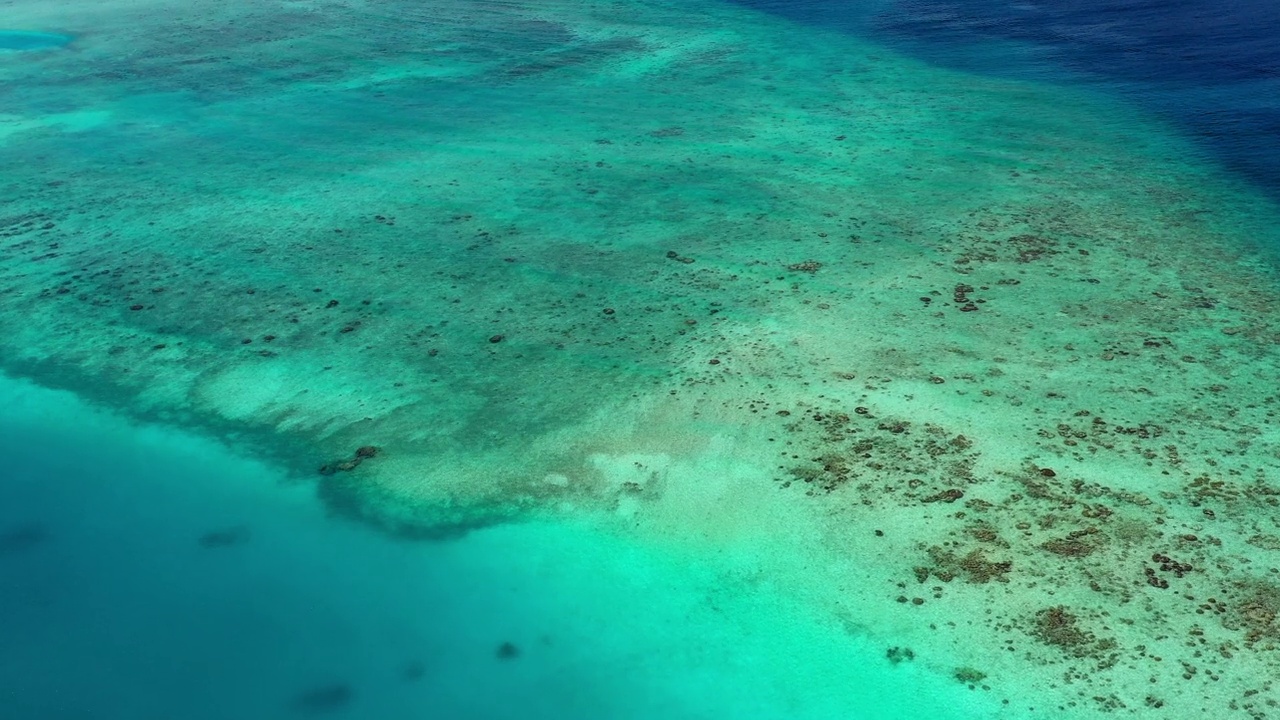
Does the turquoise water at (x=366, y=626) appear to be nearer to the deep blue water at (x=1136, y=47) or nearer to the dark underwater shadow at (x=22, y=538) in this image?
the dark underwater shadow at (x=22, y=538)

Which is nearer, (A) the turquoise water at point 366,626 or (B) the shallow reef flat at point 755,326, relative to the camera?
(A) the turquoise water at point 366,626

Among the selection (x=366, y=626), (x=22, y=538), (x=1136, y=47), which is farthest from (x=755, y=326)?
(x=1136, y=47)

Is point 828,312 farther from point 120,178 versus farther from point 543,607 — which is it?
point 120,178

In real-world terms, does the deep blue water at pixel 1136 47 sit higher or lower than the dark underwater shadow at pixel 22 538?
higher

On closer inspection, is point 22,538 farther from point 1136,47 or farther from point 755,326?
point 1136,47

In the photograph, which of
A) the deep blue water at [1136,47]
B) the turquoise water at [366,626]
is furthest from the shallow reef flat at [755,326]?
the deep blue water at [1136,47]

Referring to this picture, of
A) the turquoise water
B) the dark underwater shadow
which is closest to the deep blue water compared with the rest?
the turquoise water
